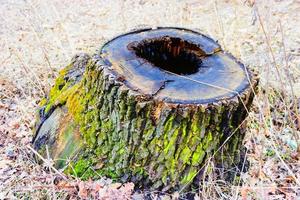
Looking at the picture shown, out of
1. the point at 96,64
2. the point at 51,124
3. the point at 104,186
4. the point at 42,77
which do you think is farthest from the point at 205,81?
the point at 42,77

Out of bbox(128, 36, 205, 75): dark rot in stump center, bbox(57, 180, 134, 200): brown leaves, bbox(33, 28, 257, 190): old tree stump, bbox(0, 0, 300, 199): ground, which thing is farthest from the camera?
bbox(128, 36, 205, 75): dark rot in stump center

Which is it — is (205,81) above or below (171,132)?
above

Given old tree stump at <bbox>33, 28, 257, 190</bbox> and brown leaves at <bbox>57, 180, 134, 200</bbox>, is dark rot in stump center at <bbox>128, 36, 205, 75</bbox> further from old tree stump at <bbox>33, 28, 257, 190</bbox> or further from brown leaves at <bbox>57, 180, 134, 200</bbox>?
brown leaves at <bbox>57, 180, 134, 200</bbox>

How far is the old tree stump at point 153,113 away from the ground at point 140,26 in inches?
5.6

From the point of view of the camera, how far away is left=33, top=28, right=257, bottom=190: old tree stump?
2066 mm

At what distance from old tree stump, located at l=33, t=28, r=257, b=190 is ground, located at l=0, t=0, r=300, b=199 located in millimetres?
142

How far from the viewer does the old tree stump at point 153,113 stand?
2.07m

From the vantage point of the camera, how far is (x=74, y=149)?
249 cm

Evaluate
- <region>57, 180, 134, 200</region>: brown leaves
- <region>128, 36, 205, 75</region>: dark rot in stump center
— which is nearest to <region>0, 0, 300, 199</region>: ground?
<region>57, 180, 134, 200</region>: brown leaves

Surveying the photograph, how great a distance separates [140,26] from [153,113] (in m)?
2.39

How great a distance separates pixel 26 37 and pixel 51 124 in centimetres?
289

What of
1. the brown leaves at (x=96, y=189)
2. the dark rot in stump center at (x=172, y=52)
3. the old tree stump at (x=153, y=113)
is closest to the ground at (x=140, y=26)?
the brown leaves at (x=96, y=189)

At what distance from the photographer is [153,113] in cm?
206

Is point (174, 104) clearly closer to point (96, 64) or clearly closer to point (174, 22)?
point (96, 64)
